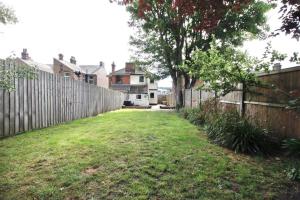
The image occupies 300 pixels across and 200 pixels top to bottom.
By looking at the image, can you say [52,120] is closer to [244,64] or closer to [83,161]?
[83,161]

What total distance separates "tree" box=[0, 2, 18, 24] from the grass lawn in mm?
4752

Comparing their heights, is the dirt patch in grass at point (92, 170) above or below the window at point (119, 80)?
below

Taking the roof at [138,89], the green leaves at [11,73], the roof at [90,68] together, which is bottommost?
the green leaves at [11,73]

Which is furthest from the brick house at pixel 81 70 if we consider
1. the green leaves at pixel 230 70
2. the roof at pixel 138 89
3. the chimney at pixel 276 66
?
the chimney at pixel 276 66

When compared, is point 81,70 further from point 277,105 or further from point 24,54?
point 277,105

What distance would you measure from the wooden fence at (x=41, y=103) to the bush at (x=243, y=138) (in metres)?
5.08

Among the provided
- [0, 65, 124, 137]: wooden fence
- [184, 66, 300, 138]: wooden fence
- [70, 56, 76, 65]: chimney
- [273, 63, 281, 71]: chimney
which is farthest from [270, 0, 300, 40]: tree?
[70, 56, 76, 65]: chimney

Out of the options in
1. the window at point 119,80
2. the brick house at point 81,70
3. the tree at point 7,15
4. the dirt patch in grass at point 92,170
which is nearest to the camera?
the dirt patch in grass at point 92,170

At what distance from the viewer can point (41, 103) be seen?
27.7ft

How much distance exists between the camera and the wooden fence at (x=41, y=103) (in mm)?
6801

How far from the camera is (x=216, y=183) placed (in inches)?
143

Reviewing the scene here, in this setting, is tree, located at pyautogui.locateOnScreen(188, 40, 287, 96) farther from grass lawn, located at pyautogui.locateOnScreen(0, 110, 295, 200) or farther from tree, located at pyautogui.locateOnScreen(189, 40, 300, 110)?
grass lawn, located at pyautogui.locateOnScreen(0, 110, 295, 200)

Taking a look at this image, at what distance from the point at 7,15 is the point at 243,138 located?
8106 mm

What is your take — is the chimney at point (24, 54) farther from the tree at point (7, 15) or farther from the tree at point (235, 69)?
the tree at point (235, 69)
